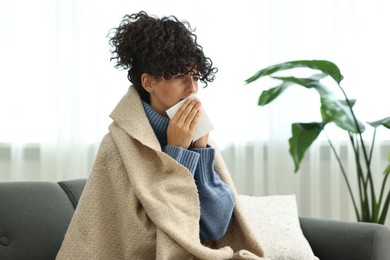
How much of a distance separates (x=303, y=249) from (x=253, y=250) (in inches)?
19.9

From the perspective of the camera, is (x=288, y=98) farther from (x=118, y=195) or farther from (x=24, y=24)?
(x=118, y=195)

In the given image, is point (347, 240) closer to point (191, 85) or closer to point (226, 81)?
point (191, 85)

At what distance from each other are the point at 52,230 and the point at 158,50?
2.31ft

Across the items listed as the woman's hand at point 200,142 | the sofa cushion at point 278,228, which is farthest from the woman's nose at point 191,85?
the sofa cushion at point 278,228

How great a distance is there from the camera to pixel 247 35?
138 inches

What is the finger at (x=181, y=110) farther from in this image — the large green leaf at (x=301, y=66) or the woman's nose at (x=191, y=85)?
the large green leaf at (x=301, y=66)

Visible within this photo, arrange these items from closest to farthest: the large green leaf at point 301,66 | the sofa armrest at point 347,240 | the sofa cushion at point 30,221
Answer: the sofa cushion at point 30,221
the sofa armrest at point 347,240
the large green leaf at point 301,66

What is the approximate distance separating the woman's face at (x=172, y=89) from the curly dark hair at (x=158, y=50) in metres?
0.02

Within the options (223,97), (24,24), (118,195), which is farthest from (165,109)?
(24,24)

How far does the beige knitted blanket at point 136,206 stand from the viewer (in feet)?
5.43

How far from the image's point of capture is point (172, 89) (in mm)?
1778

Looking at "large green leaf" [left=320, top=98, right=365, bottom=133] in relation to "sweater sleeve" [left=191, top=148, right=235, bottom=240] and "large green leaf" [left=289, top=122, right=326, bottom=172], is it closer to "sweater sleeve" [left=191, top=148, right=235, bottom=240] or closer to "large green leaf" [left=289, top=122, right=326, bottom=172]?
"large green leaf" [left=289, top=122, right=326, bottom=172]

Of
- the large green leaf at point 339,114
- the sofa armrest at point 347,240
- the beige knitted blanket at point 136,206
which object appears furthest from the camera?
the large green leaf at point 339,114

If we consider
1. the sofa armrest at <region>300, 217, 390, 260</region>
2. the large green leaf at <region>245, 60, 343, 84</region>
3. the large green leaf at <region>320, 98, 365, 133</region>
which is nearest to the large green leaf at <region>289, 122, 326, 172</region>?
the large green leaf at <region>320, 98, 365, 133</region>
